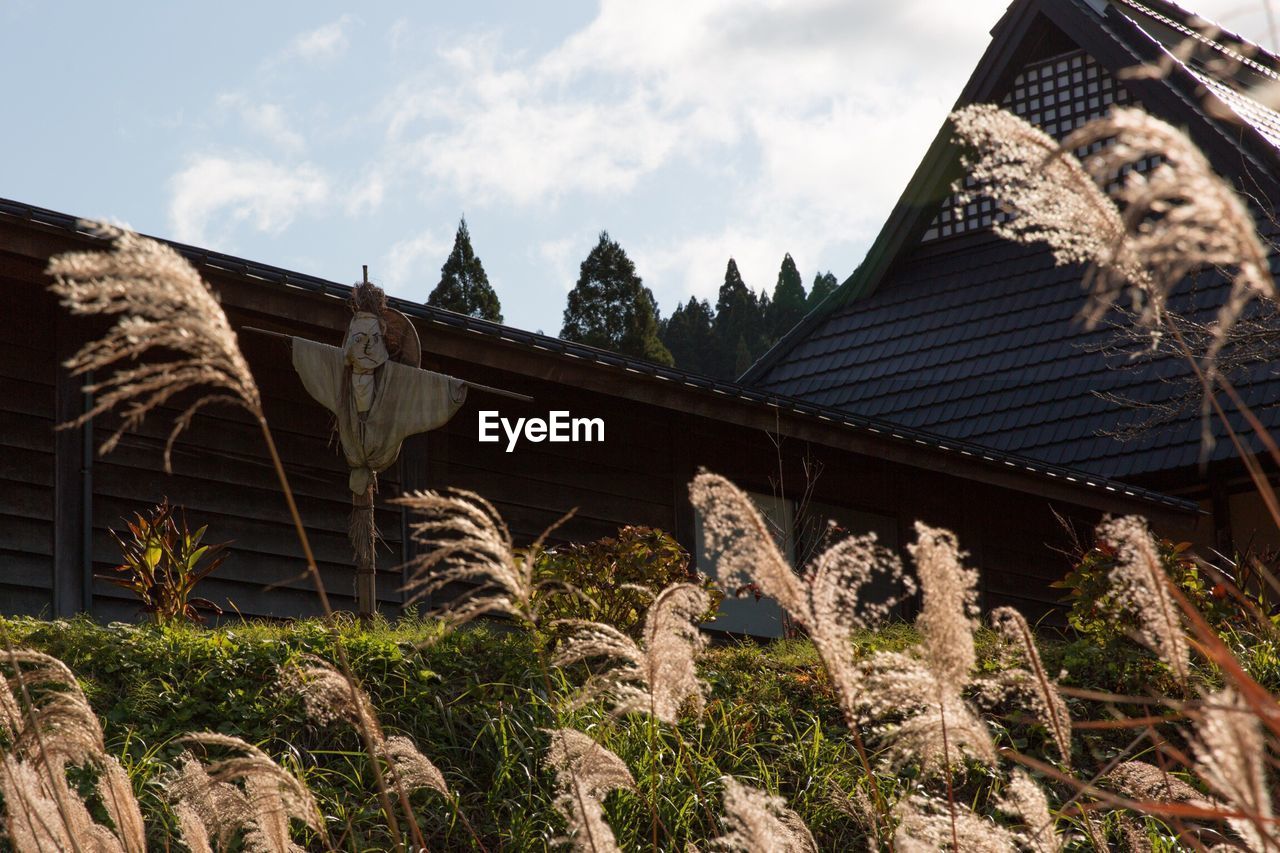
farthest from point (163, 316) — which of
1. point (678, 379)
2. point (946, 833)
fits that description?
point (678, 379)

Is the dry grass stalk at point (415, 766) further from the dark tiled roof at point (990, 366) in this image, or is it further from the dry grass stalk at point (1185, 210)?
the dark tiled roof at point (990, 366)

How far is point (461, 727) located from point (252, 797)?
2708 mm

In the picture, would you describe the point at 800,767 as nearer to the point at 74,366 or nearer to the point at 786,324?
the point at 74,366

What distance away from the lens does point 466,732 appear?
5.38 metres

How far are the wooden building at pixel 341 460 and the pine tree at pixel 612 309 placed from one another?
1876cm

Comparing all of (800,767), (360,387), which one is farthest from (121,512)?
(800,767)

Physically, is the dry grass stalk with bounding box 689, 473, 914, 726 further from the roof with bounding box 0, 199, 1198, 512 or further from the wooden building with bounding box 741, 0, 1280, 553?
the wooden building with bounding box 741, 0, 1280, 553

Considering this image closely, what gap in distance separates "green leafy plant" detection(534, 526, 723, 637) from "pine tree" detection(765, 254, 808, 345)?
29.3 meters

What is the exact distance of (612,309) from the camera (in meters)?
31.0

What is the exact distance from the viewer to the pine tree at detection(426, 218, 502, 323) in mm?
29828

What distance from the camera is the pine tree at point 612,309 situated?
3041 cm

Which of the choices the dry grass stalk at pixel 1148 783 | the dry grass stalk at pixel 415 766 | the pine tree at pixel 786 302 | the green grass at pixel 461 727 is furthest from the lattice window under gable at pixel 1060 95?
the pine tree at pixel 786 302

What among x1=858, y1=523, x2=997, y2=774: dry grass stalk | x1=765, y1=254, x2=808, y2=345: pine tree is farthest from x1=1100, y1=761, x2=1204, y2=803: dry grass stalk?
x1=765, y1=254, x2=808, y2=345: pine tree

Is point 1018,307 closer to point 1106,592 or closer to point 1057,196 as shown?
point 1106,592
